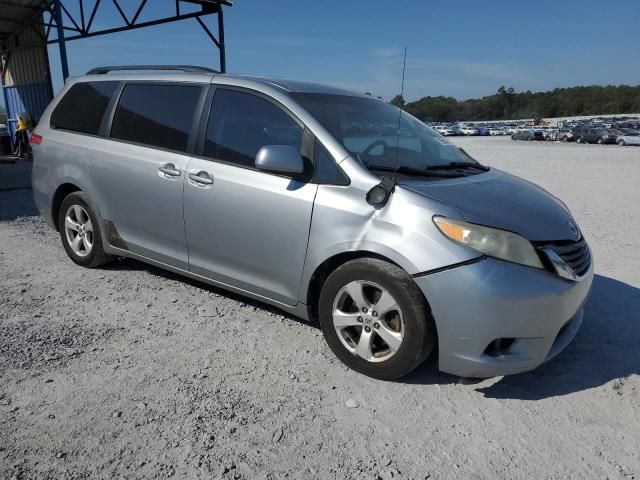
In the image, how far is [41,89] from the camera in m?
14.5

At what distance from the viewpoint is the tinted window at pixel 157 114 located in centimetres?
368

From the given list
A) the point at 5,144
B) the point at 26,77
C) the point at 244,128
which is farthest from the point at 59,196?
the point at 5,144

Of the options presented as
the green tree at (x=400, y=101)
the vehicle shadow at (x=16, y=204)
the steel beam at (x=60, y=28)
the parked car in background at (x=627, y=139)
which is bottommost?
the parked car in background at (x=627, y=139)

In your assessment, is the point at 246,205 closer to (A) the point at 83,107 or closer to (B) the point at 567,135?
(A) the point at 83,107

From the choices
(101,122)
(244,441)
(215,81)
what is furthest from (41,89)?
(244,441)

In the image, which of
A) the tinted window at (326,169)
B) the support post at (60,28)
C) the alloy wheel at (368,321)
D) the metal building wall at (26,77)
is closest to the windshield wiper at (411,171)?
the tinted window at (326,169)

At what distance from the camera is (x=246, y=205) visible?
3230 mm

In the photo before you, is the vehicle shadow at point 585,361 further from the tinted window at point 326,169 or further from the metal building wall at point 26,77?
the metal building wall at point 26,77

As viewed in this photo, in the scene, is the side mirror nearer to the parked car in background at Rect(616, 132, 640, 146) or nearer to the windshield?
the windshield

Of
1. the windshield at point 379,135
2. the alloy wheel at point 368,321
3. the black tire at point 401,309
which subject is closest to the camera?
the black tire at point 401,309

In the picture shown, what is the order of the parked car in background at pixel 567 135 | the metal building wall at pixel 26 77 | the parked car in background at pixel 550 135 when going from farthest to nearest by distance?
1. the parked car in background at pixel 550 135
2. the parked car in background at pixel 567 135
3. the metal building wall at pixel 26 77

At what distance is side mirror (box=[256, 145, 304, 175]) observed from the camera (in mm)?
2941

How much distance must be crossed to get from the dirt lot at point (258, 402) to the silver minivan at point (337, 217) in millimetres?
274

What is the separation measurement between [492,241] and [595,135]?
1804 inches
